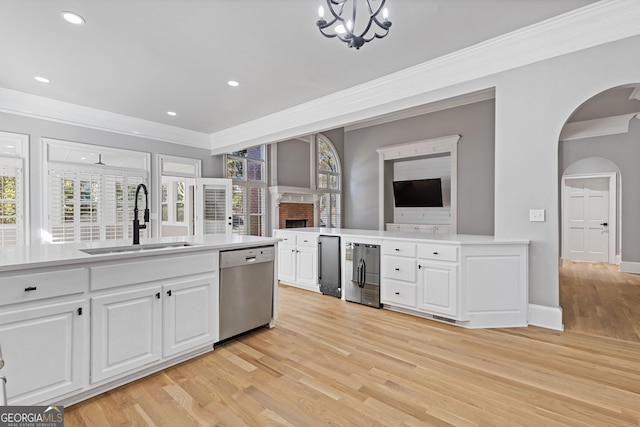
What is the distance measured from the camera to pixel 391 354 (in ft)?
7.99

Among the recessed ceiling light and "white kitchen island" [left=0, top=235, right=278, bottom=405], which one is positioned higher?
the recessed ceiling light

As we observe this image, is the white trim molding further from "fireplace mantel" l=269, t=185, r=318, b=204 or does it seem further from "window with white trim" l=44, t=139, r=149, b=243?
"window with white trim" l=44, t=139, r=149, b=243

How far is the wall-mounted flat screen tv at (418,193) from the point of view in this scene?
6543mm

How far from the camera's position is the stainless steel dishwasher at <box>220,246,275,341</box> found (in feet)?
8.54

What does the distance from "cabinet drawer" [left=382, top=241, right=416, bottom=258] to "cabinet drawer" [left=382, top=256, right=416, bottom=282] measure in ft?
0.19

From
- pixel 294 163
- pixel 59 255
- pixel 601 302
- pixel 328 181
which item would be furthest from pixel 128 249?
pixel 328 181

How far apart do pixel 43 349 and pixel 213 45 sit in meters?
2.69

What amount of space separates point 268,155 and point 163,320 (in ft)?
15.8

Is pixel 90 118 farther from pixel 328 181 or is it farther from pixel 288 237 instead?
pixel 328 181

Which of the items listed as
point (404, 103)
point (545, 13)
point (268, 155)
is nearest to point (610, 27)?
point (545, 13)

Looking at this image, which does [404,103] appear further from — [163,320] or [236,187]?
[236,187]

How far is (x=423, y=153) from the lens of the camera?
622cm

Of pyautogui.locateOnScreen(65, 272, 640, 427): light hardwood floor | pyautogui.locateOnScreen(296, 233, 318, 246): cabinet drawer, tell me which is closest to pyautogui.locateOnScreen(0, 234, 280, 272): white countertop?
pyautogui.locateOnScreen(65, 272, 640, 427): light hardwood floor

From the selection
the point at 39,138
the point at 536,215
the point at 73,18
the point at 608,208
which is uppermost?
the point at 73,18
